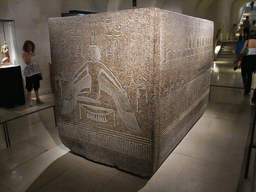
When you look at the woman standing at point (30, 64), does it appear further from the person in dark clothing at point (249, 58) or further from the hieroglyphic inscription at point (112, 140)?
the person in dark clothing at point (249, 58)

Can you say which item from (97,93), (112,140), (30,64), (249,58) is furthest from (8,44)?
(249,58)

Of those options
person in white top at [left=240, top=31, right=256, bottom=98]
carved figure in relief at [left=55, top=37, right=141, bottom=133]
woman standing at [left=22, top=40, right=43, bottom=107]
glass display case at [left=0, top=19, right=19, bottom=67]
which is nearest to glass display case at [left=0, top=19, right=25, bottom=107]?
glass display case at [left=0, top=19, right=19, bottom=67]

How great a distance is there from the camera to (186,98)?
10.0ft

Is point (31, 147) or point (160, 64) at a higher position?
point (160, 64)

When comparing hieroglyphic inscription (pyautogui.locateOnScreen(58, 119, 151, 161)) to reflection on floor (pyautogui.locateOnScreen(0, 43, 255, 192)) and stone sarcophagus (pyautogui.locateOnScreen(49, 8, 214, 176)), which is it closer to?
stone sarcophagus (pyautogui.locateOnScreen(49, 8, 214, 176))

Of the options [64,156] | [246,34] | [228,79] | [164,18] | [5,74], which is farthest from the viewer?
[246,34]

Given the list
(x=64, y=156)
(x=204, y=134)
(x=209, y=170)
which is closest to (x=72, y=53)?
(x=64, y=156)

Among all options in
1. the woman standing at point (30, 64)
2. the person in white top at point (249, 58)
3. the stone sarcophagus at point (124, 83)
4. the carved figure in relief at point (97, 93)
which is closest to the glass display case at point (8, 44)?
the woman standing at point (30, 64)

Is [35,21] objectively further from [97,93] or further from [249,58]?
[249,58]

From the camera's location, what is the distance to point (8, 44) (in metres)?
5.77

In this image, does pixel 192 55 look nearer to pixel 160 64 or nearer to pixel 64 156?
pixel 160 64

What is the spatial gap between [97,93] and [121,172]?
0.92 metres

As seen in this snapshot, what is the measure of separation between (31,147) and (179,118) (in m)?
2.06

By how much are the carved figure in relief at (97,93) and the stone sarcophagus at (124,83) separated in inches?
0.4
